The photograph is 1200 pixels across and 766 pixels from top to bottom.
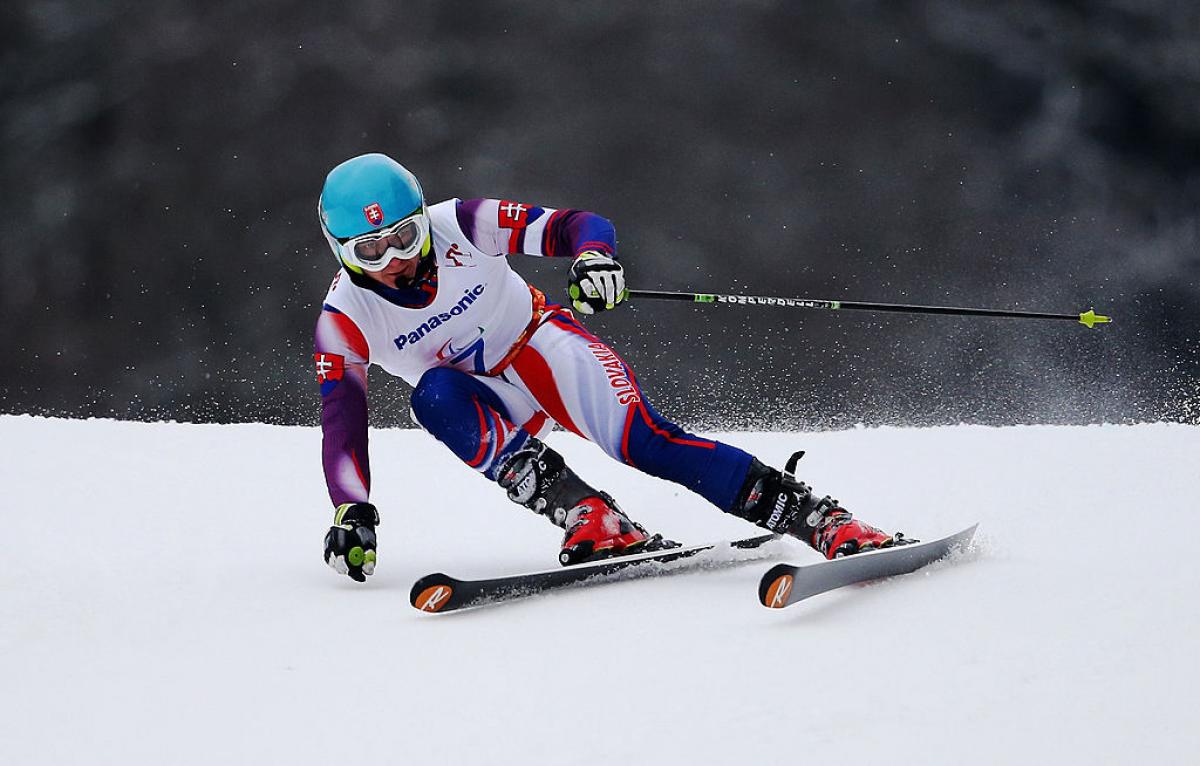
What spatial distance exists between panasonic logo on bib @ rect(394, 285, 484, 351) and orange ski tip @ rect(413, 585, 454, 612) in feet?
2.63

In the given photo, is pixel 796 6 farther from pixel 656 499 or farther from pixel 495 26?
pixel 656 499

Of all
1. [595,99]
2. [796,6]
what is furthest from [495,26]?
[796,6]

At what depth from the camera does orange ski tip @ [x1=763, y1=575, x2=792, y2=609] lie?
1867 millimetres

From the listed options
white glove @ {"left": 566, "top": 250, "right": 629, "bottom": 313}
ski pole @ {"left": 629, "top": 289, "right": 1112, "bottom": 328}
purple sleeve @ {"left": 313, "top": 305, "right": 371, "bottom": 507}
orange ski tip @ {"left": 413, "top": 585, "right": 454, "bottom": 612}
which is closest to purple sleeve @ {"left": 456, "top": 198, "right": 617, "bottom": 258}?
white glove @ {"left": 566, "top": 250, "right": 629, "bottom": 313}

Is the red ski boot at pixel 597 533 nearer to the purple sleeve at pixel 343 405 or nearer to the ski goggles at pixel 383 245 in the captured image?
the purple sleeve at pixel 343 405

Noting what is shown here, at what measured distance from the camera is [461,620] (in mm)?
2064

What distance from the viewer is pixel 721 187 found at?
638cm

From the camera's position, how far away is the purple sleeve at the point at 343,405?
8.57ft

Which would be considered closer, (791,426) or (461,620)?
(461,620)

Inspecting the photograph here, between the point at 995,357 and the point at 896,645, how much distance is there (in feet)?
16.5

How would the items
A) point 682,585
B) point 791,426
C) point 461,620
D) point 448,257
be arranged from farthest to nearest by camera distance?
point 791,426
point 448,257
point 682,585
point 461,620

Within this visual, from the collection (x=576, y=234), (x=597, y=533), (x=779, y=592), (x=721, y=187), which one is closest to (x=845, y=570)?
(x=779, y=592)

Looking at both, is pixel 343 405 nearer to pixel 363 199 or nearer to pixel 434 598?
Answer: pixel 363 199

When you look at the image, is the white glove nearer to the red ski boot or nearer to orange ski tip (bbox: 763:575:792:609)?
the red ski boot
